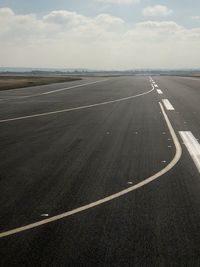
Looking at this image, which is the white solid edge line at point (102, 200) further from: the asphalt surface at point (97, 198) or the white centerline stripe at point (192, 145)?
the white centerline stripe at point (192, 145)

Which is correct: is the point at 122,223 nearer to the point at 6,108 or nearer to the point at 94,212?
the point at 94,212

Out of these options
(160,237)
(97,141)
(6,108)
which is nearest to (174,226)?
(160,237)

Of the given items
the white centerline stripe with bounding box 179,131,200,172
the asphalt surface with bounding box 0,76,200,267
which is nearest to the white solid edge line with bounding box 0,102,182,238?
the asphalt surface with bounding box 0,76,200,267

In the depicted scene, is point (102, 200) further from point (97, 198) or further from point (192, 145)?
point (192, 145)

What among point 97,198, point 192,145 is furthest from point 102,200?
point 192,145

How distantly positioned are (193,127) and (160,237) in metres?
9.68

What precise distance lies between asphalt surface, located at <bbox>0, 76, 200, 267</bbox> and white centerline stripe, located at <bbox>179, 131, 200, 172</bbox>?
16 centimetres

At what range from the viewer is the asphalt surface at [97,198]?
4.89 m

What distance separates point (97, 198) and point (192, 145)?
5152 millimetres

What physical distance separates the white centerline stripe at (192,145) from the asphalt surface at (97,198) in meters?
0.16

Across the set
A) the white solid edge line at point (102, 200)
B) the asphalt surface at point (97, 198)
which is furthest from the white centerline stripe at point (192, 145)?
the white solid edge line at point (102, 200)

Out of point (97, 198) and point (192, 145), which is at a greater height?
point (97, 198)

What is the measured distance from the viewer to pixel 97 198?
6.87m

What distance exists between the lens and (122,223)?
19.0 ft
